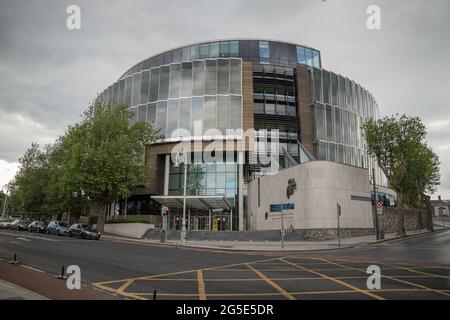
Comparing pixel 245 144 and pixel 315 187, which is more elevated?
pixel 245 144

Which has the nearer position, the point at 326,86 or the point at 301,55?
the point at 326,86

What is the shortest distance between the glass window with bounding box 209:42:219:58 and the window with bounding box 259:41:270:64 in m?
7.08

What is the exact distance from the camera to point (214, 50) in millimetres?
55406

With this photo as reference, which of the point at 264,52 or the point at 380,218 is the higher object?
the point at 264,52

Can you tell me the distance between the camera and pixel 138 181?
39.4m

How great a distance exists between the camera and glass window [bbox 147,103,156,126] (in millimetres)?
49141

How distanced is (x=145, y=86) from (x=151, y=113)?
5.07 m

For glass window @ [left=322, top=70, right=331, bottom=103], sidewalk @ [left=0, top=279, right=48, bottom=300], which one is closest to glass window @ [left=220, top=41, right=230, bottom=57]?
glass window @ [left=322, top=70, right=331, bottom=103]

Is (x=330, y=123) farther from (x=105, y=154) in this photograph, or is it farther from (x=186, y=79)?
(x=105, y=154)

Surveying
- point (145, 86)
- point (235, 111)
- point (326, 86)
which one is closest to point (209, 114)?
point (235, 111)

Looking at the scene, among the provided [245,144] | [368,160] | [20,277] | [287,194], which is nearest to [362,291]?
[20,277]

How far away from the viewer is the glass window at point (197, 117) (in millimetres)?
46031
